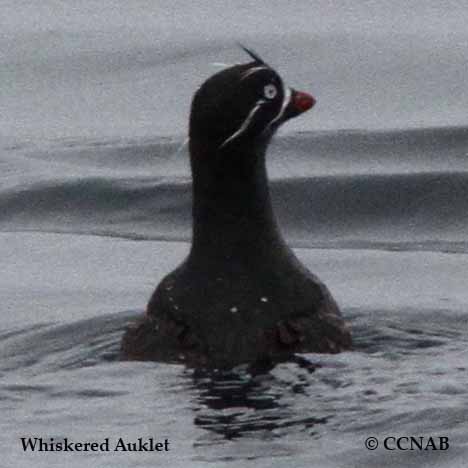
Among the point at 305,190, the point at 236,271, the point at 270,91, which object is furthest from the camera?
the point at 305,190

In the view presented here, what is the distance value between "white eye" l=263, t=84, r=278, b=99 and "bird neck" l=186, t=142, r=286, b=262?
0.26 m

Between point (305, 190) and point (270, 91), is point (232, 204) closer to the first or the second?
point (270, 91)

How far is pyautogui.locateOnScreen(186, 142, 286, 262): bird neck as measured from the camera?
11.0 m

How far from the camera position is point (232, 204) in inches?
435

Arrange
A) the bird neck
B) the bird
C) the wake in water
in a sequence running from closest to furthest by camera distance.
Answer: the bird
the bird neck
the wake in water

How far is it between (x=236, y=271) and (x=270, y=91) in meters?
0.92

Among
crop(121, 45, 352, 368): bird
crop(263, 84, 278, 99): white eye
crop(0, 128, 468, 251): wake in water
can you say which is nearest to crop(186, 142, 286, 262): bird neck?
crop(121, 45, 352, 368): bird

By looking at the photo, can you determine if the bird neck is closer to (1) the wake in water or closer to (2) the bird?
(2) the bird

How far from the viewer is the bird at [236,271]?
10.5 meters

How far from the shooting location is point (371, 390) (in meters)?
10.4

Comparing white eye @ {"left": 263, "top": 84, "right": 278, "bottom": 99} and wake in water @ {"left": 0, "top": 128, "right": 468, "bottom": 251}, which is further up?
white eye @ {"left": 263, "top": 84, "right": 278, "bottom": 99}

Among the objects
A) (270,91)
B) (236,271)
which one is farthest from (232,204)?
(270,91)

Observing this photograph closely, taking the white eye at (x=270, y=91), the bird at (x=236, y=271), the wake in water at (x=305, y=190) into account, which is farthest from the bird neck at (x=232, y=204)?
the wake in water at (x=305, y=190)

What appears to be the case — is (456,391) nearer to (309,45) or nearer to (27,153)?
(27,153)
